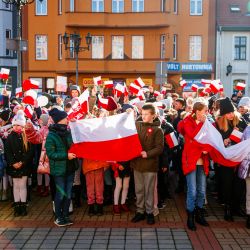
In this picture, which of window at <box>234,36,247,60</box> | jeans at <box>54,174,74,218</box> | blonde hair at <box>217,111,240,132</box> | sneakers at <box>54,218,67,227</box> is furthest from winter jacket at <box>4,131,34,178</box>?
window at <box>234,36,247,60</box>

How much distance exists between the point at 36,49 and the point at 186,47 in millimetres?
12267

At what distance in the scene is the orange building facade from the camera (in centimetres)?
3769

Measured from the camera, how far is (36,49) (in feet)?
129

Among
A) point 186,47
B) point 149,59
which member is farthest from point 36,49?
point 186,47

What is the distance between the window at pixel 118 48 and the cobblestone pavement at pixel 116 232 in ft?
101

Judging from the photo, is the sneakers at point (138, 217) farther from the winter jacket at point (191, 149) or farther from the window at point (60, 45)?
the window at point (60, 45)

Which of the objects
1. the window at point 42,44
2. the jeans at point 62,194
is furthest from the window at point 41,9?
the jeans at point 62,194

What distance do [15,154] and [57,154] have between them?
108 cm

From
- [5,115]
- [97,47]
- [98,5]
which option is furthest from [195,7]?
[5,115]

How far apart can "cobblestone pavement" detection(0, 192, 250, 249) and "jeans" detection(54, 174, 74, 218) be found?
253 millimetres

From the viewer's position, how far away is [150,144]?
7824mm

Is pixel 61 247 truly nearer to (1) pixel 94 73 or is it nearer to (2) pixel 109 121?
(2) pixel 109 121

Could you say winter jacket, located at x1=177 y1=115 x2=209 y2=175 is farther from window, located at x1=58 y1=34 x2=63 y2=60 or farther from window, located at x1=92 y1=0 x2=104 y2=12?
window, located at x1=92 y1=0 x2=104 y2=12

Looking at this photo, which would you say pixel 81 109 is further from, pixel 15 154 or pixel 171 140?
pixel 171 140
